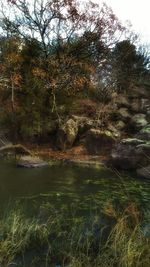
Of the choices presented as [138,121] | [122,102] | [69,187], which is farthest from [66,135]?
[69,187]

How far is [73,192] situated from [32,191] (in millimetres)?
1373

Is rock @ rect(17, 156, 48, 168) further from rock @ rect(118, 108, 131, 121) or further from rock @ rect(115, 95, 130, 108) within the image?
rock @ rect(115, 95, 130, 108)

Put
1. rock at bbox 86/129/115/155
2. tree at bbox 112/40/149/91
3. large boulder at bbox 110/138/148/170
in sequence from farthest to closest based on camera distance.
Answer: tree at bbox 112/40/149/91 < rock at bbox 86/129/115/155 < large boulder at bbox 110/138/148/170

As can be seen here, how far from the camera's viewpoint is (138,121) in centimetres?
2591

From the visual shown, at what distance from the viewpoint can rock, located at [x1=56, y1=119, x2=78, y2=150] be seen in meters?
23.8

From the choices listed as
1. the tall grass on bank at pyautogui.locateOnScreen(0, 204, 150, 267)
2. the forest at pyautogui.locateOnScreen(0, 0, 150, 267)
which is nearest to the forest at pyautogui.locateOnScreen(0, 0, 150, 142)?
the forest at pyautogui.locateOnScreen(0, 0, 150, 267)

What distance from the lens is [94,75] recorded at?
2811cm

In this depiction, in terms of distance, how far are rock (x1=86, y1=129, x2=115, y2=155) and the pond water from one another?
186 inches

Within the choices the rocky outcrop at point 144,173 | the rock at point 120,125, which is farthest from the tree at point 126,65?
the rocky outcrop at point 144,173

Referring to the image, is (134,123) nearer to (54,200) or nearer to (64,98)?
(64,98)

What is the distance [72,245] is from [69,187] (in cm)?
615

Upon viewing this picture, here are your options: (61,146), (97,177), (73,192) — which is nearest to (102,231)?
(73,192)

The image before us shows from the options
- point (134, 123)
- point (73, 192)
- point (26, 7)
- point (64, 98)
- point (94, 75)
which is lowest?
point (73, 192)

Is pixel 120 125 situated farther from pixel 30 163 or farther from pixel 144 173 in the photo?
pixel 144 173
